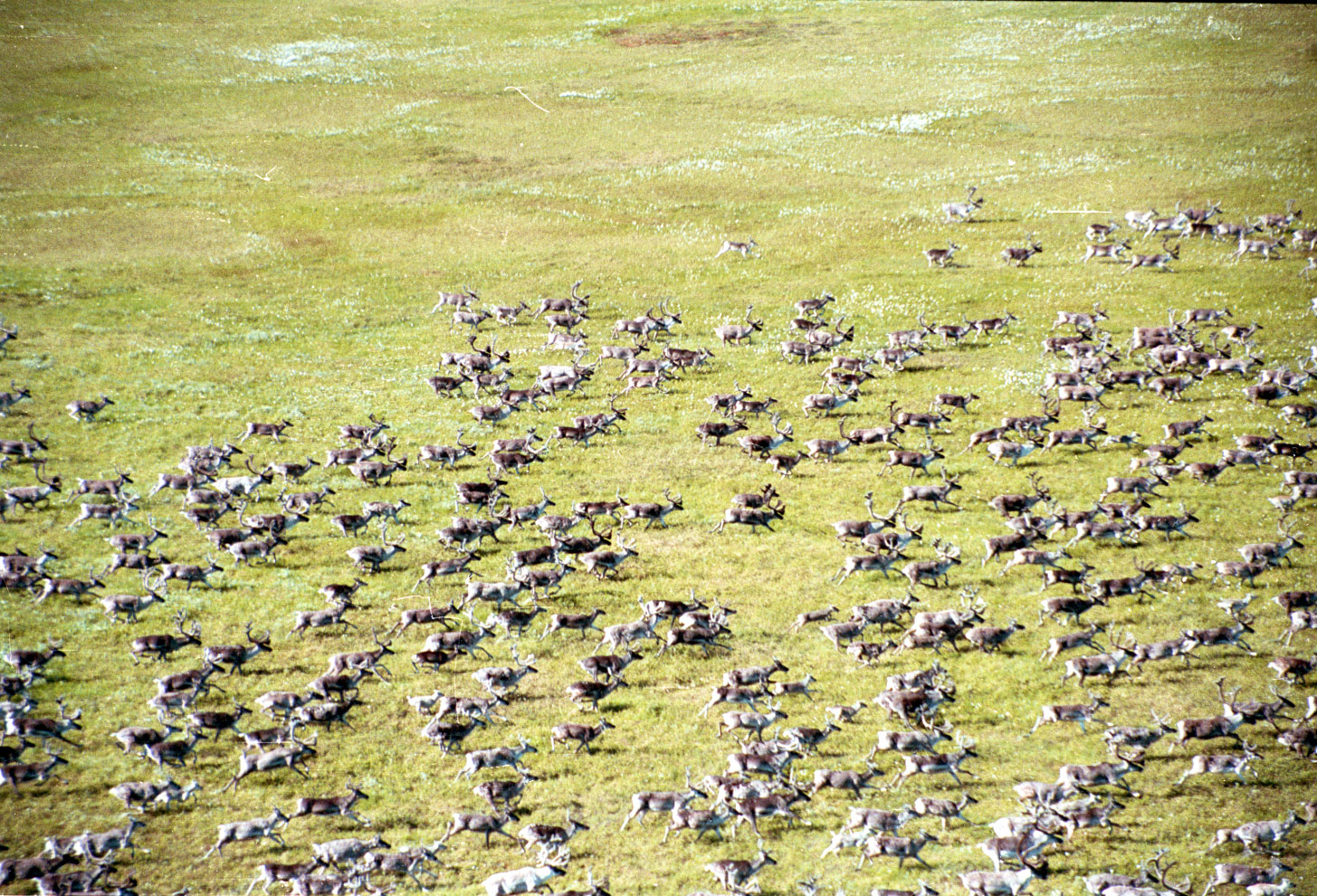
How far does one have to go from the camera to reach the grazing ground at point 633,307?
20719mm

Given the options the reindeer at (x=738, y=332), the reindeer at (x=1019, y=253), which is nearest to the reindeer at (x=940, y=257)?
the reindeer at (x=1019, y=253)

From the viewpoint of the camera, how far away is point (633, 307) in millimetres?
45469

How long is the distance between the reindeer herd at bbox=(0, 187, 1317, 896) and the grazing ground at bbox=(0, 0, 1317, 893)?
265mm

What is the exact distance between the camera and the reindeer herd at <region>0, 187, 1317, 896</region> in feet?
62.4

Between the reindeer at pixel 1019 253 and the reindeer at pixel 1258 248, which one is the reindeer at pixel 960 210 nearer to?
the reindeer at pixel 1019 253

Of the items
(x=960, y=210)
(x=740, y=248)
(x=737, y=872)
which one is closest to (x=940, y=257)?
(x=960, y=210)

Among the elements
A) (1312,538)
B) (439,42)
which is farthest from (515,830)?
(439,42)

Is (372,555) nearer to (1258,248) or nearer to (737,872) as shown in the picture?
(737,872)

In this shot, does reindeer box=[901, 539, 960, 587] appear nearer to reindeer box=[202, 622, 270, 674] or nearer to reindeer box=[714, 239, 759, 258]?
reindeer box=[202, 622, 270, 674]

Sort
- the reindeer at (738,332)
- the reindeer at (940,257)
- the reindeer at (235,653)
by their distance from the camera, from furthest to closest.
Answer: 1. the reindeer at (940,257)
2. the reindeer at (738,332)
3. the reindeer at (235,653)

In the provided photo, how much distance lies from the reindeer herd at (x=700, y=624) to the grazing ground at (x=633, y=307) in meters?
0.27

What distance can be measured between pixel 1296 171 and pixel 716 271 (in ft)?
113

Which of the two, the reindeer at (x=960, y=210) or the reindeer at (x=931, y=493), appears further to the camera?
the reindeer at (x=960, y=210)

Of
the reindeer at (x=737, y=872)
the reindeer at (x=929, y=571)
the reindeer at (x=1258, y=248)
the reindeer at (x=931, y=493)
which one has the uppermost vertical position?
the reindeer at (x=1258, y=248)
